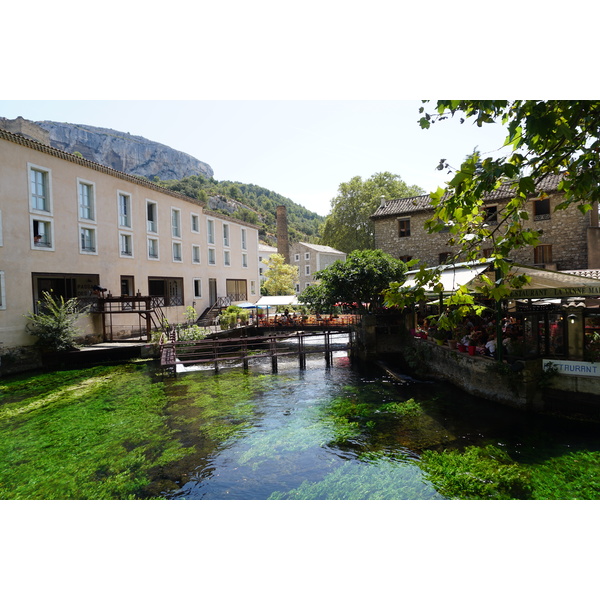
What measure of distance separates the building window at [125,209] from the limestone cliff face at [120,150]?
82.2 meters

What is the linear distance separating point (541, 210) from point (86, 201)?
23.1 metres

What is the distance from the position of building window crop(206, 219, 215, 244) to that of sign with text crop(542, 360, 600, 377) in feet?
78.7

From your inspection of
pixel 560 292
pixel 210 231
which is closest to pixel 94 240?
pixel 210 231

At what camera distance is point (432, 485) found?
559 centimetres

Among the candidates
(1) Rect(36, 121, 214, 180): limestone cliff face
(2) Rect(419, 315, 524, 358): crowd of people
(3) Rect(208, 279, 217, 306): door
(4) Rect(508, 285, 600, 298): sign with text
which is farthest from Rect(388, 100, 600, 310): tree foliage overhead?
(1) Rect(36, 121, 214, 180): limestone cliff face

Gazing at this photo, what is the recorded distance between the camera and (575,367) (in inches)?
309

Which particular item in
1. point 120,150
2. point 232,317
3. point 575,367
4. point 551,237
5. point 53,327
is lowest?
point 575,367

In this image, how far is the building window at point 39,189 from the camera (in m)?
16.5

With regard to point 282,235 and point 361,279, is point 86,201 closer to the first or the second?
point 361,279

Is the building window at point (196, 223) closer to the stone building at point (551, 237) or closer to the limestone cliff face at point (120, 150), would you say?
the stone building at point (551, 237)

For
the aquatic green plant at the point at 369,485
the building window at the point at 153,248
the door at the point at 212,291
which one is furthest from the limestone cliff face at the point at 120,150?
the aquatic green plant at the point at 369,485

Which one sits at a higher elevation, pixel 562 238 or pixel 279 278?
pixel 562 238

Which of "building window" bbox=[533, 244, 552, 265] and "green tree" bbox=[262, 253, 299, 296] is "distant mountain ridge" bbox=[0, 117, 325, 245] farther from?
"building window" bbox=[533, 244, 552, 265]
